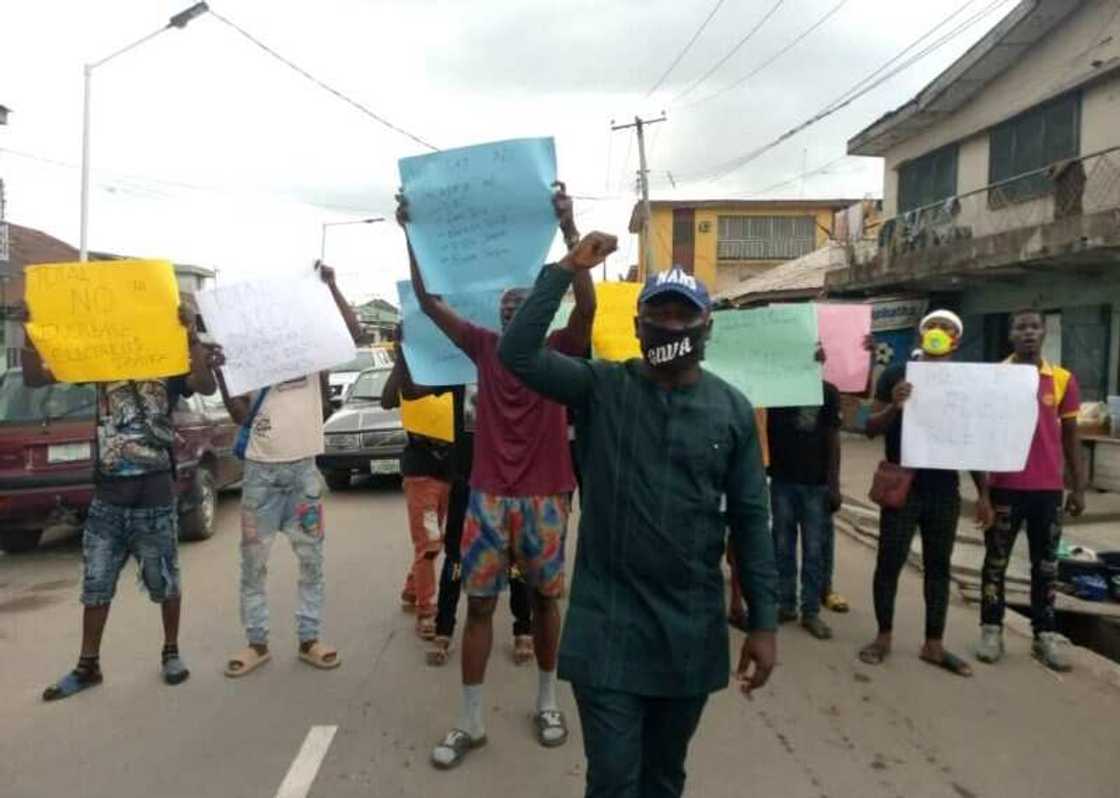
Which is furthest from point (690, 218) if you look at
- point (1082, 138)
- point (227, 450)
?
point (227, 450)

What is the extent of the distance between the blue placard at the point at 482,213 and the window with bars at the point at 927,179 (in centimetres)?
1624

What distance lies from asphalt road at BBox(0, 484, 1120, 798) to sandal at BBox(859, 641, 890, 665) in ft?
0.15

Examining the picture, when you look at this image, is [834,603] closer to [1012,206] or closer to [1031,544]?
[1031,544]

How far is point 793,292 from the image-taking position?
874 inches

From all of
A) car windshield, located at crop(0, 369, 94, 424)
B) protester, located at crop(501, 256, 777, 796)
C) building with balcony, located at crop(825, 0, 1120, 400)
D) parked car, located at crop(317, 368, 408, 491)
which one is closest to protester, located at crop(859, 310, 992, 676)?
protester, located at crop(501, 256, 777, 796)

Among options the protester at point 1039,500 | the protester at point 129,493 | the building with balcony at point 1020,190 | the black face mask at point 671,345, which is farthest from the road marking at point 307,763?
the building with balcony at point 1020,190

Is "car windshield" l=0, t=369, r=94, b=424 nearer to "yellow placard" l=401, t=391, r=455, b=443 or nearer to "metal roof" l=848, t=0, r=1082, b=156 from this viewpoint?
"yellow placard" l=401, t=391, r=455, b=443

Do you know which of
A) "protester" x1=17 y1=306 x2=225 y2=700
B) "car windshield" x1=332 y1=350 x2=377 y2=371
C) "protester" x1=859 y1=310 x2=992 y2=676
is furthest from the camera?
"car windshield" x1=332 y1=350 x2=377 y2=371

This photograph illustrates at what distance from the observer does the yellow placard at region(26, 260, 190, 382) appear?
430 cm

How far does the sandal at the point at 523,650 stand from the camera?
15.9 feet

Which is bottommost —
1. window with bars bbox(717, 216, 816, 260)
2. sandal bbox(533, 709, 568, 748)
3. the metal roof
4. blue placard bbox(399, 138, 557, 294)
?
sandal bbox(533, 709, 568, 748)

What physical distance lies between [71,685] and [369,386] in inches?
315

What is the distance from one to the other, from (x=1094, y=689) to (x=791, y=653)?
150 centimetres

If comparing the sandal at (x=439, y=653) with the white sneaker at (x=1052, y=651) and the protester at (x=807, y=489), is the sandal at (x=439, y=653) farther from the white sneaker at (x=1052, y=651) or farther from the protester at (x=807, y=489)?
the white sneaker at (x=1052, y=651)
